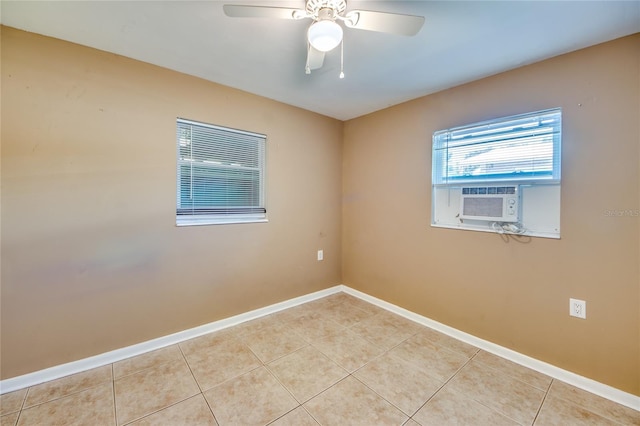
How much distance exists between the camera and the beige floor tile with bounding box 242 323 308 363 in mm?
2113

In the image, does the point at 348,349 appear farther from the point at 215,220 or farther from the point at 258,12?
the point at 258,12

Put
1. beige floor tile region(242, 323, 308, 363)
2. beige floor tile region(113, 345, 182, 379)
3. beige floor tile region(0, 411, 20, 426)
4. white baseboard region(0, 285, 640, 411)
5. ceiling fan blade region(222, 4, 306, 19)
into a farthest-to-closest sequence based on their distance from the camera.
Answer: beige floor tile region(242, 323, 308, 363), beige floor tile region(113, 345, 182, 379), white baseboard region(0, 285, 640, 411), beige floor tile region(0, 411, 20, 426), ceiling fan blade region(222, 4, 306, 19)

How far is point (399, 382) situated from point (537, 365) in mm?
1077

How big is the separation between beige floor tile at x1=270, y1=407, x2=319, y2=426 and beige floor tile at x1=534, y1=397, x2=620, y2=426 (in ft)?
4.20

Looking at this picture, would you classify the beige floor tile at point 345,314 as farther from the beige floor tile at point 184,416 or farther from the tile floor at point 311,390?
the beige floor tile at point 184,416

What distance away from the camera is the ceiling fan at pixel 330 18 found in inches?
48.9

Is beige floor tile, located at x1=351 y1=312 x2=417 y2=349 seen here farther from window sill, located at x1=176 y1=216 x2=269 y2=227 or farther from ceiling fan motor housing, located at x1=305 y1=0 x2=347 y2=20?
ceiling fan motor housing, located at x1=305 y1=0 x2=347 y2=20

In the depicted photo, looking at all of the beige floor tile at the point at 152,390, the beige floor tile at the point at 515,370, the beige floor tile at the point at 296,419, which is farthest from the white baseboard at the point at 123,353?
the beige floor tile at the point at 515,370

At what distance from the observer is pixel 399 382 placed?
1797 millimetres

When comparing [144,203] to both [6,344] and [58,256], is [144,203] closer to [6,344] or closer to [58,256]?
[58,256]

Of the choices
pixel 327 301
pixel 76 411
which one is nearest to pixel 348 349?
pixel 327 301

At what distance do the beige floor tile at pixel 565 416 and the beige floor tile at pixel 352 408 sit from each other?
816 mm

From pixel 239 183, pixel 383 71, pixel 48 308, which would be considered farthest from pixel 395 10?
pixel 48 308

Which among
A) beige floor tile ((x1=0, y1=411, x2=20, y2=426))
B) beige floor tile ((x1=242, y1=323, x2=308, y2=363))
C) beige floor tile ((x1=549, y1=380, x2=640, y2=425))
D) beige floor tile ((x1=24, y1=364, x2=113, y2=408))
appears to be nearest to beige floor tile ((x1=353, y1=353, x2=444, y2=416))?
beige floor tile ((x1=242, y1=323, x2=308, y2=363))
